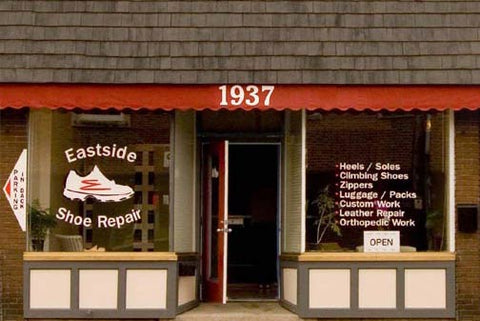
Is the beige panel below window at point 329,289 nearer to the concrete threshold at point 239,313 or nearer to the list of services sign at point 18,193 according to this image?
the concrete threshold at point 239,313

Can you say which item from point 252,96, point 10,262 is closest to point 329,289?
point 252,96

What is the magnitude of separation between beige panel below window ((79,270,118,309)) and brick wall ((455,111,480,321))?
429 centimetres

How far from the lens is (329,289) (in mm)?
10344

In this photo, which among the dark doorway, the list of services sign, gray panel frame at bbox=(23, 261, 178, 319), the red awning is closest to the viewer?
the red awning

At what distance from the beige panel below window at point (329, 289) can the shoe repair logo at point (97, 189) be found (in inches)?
93.3

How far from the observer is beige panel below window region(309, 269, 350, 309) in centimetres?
1033

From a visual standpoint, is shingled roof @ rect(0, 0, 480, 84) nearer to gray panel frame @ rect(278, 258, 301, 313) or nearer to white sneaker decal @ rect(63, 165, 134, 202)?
white sneaker decal @ rect(63, 165, 134, 202)

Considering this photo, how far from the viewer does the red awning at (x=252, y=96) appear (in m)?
9.92

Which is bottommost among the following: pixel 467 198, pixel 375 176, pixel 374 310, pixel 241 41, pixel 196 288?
pixel 374 310

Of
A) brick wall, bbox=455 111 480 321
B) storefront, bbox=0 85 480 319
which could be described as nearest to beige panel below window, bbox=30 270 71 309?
storefront, bbox=0 85 480 319

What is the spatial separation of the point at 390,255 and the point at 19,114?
4965 millimetres

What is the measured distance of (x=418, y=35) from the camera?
1016 centimetres

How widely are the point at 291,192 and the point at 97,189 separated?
101 inches

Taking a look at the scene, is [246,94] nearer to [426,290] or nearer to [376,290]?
[376,290]
